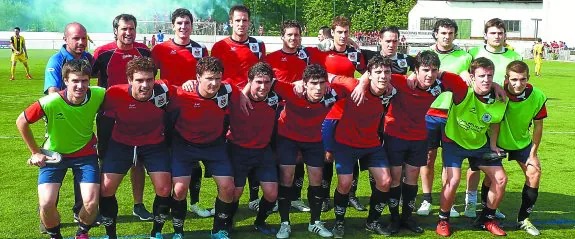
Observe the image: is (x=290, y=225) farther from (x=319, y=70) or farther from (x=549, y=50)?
(x=549, y=50)

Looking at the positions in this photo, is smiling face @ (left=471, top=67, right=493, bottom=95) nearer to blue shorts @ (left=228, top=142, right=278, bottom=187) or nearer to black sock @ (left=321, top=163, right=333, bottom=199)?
black sock @ (left=321, top=163, right=333, bottom=199)

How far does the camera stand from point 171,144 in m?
6.02

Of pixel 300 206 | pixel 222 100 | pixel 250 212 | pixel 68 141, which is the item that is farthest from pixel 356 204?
pixel 68 141

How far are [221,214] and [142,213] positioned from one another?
120 centimetres

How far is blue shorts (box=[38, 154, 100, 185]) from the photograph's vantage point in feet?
17.6

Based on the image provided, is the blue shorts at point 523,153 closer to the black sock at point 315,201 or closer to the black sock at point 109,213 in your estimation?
the black sock at point 315,201

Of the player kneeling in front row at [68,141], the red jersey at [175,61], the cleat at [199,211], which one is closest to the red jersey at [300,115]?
the red jersey at [175,61]

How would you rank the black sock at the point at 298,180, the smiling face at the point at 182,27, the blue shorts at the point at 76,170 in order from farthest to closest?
the black sock at the point at 298,180 → the smiling face at the point at 182,27 → the blue shorts at the point at 76,170

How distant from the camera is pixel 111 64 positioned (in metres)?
6.36

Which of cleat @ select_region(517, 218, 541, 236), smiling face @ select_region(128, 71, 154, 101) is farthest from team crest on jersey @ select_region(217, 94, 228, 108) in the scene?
cleat @ select_region(517, 218, 541, 236)

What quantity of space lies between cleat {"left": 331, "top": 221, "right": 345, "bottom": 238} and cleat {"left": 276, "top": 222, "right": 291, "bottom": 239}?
444mm

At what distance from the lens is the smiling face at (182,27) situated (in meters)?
6.65

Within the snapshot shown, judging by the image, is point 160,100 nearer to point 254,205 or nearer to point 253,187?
point 253,187

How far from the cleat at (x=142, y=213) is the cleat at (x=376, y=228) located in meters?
2.30
